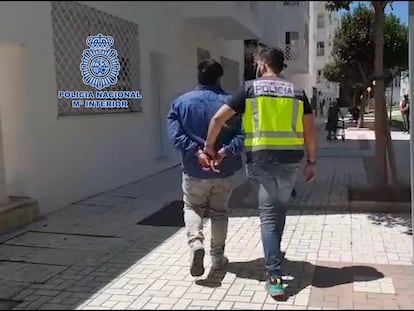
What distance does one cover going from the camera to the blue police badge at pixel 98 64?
269 inches

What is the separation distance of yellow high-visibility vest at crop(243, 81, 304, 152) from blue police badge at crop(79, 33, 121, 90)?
357cm

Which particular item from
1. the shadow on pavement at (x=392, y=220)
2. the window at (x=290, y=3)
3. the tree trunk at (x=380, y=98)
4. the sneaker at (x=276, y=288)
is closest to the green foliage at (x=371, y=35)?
the tree trunk at (x=380, y=98)

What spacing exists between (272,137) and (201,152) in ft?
1.85

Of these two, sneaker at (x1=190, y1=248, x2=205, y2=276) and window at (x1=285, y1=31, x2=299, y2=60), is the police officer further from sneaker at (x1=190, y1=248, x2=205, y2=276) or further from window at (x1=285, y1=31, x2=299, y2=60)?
window at (x1=285, y1=31, x2=299, y2=60)

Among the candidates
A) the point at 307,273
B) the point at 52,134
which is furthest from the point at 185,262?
the point at 52,134

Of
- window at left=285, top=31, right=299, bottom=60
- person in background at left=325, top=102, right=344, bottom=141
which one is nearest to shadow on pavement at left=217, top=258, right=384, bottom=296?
window at left=285, top=31, right=299, bottom=60

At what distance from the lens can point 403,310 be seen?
3.62m

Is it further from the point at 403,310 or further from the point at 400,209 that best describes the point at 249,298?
the point at 400,209

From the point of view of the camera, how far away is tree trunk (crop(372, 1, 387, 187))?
7121 millimetres

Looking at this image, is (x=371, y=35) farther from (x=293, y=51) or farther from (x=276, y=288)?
(x=276, y=288)

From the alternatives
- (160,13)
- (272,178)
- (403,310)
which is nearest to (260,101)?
(272,178)

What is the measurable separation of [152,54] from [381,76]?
392cm

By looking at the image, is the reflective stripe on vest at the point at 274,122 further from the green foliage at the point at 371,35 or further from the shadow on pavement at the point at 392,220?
the green foliage at the point at 371,35

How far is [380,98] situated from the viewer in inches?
283
